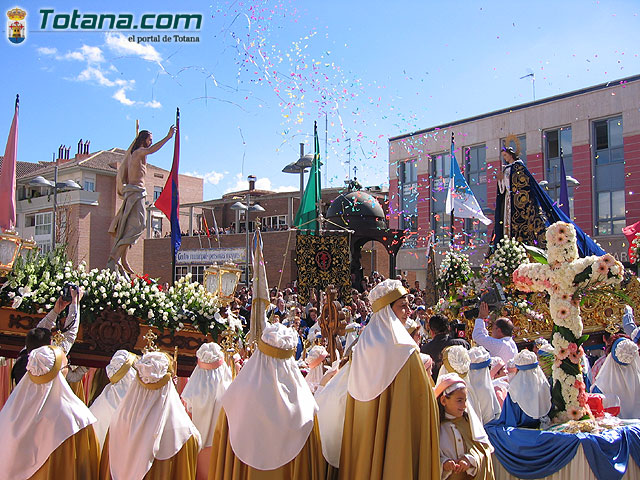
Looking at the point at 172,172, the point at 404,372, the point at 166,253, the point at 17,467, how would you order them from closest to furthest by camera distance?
the point at 404,372
the point at 17,467
the point at 172,172
the point at 166,253

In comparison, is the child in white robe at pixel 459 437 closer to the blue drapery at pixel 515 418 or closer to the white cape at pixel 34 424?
the blue drapery at pixel 515 418

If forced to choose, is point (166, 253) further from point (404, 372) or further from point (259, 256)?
point (404, 372)

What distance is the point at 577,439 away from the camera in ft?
18.3

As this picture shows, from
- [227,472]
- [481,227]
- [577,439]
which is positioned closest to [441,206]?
[481,227]

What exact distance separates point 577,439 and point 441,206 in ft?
82.4

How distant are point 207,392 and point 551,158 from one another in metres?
23.3

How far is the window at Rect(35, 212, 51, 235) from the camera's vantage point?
4162 cm

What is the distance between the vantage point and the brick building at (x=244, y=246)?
30609mm

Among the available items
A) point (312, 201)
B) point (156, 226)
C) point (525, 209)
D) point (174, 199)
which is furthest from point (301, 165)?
point (156, 226)

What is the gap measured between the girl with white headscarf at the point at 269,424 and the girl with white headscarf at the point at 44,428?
1160mm

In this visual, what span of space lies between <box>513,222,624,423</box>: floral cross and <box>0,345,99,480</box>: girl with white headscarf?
14.2 ft

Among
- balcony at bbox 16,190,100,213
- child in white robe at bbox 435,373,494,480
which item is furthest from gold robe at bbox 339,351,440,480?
balcony at bbox 16,190,100,213

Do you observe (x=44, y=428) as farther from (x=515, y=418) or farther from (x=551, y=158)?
(x=551, y=158)

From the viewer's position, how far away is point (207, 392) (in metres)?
6.25
